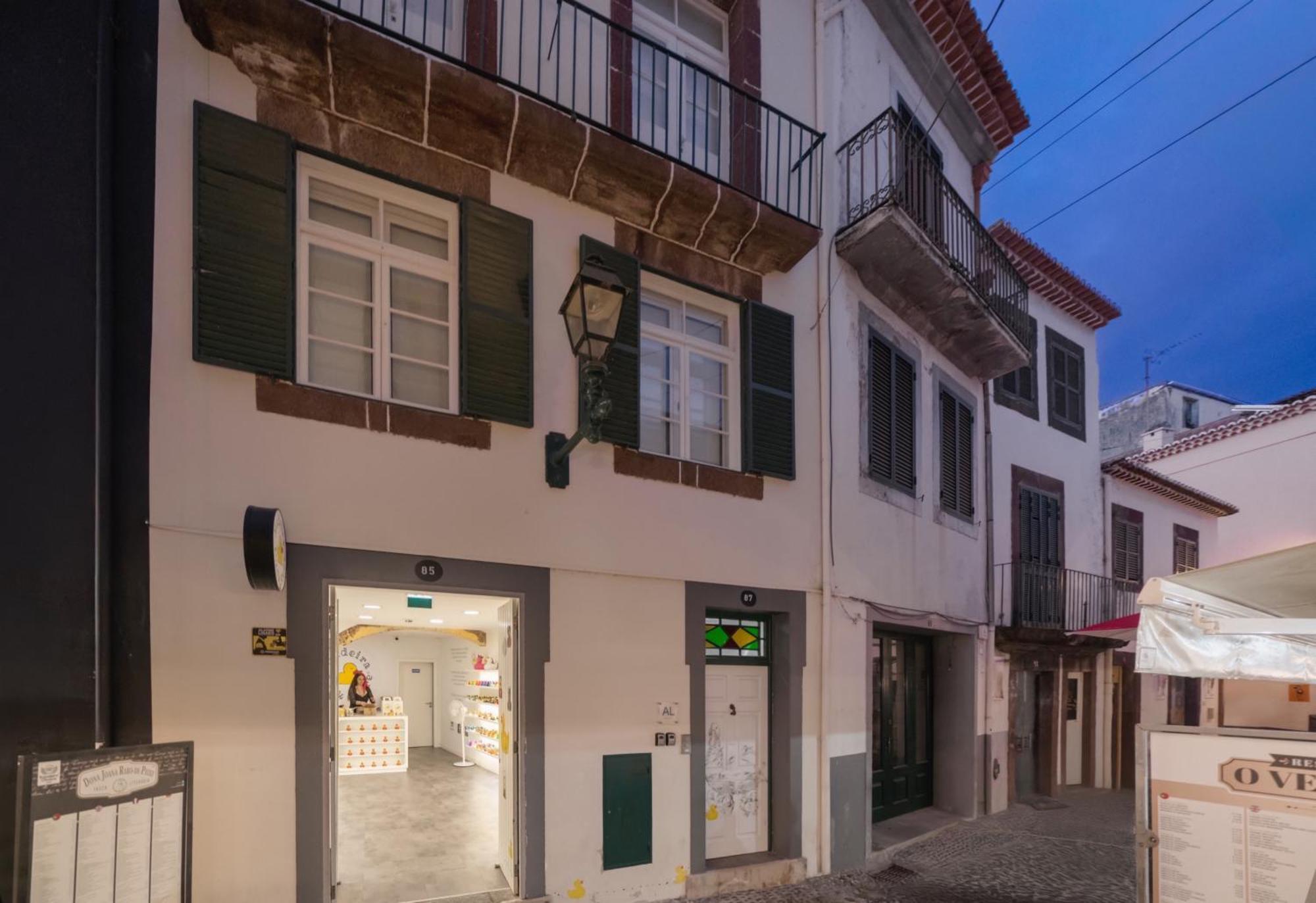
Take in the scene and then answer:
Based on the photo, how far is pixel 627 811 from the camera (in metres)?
6.88

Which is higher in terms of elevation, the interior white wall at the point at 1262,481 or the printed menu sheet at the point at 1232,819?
the interior white wall at the point at 1262,481

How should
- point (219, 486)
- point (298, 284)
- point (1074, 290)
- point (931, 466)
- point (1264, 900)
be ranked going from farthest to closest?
1. point (1074, 290)
2. point (931, 466)
3. point (298, 284)
4. point (219, 486)
5. point (1264, 900)

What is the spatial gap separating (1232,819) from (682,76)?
24.1ft

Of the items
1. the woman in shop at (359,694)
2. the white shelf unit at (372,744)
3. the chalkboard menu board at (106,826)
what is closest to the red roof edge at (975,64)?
the chalkboard menu board at (106,826)

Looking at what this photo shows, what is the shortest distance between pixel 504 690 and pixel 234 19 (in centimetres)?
526

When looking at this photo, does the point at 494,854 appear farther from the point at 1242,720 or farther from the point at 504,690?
the point at 1242,720

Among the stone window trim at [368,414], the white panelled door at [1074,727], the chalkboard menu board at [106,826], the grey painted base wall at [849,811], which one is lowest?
the white panelled door at [1074,727]

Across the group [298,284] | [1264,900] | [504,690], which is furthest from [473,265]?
[1264,900]

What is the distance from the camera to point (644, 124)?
26.1 feet

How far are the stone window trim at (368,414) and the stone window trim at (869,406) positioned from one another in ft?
15.8

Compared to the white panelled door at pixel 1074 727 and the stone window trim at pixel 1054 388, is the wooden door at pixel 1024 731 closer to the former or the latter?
the white panelled door at pixel 1074 727

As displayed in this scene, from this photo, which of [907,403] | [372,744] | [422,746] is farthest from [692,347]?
[422,746]

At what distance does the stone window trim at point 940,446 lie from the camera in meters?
11.3

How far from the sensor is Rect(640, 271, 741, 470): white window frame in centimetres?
776
